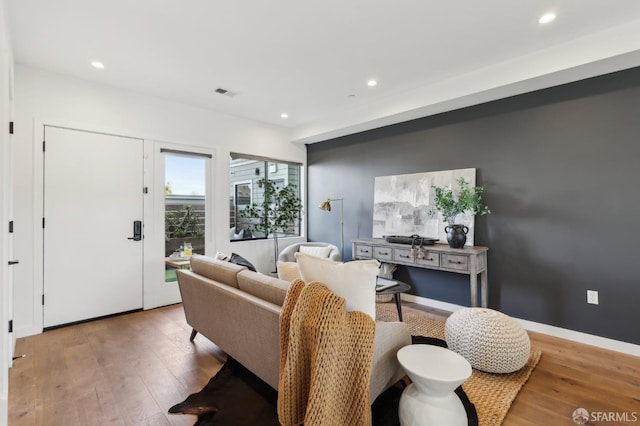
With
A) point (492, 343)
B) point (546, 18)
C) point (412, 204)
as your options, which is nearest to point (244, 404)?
point (492, 343)

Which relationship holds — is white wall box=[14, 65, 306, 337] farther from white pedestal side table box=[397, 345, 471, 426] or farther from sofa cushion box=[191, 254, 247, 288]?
white pedestal side table box=[397, 345, 471, 426]

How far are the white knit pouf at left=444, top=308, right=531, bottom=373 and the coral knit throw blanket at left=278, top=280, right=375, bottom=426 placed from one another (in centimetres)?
115

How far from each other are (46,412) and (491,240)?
4092mm

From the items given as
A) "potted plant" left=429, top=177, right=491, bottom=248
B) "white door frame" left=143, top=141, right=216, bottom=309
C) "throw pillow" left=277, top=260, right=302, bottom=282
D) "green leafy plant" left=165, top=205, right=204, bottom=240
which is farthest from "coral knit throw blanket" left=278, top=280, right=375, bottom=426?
"green leafy plant" left=165, top=205, right=204, bottom=240

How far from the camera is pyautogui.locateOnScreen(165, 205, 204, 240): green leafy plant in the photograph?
4.07 meters

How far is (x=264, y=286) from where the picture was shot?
6.68ft

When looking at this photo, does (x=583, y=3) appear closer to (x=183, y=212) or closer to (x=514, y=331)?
(x=514, y=331)

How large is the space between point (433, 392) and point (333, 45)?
8.99 ft

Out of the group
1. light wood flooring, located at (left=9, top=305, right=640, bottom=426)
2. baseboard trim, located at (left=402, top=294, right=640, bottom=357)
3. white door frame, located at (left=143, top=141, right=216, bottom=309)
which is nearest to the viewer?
light wood flooring, located at (left=9, top=305, right=640, bottom=426)

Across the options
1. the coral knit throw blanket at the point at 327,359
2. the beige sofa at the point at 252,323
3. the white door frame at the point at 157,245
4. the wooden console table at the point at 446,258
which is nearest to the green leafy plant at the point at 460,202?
the wooden console table at the point at 446,258

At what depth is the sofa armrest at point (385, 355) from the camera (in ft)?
5.82

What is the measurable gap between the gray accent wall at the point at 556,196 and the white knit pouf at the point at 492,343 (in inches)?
44.8

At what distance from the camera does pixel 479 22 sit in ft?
7.91

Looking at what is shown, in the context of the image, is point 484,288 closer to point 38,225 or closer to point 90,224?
point 90,224
